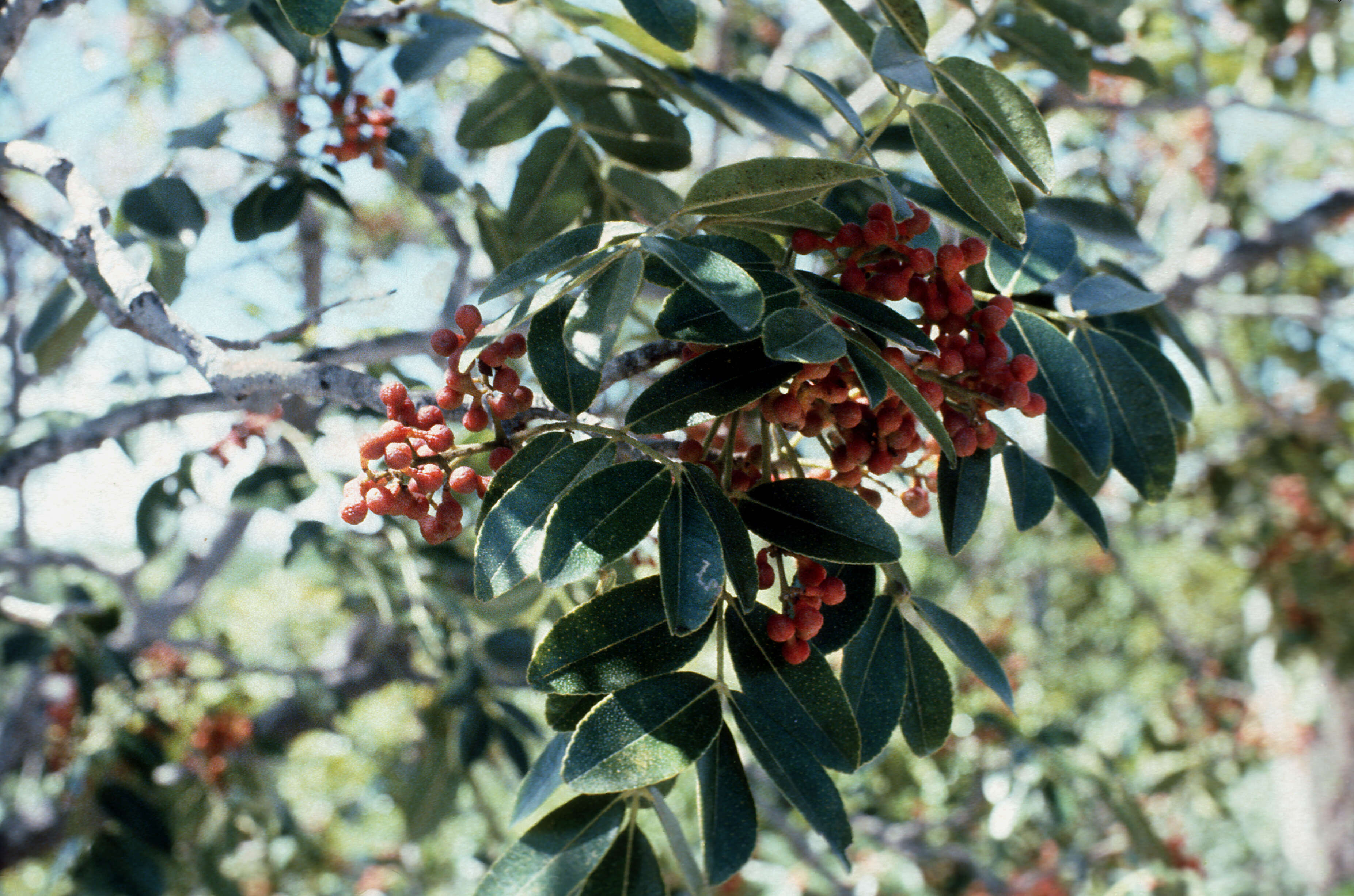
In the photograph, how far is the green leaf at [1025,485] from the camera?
952 mm

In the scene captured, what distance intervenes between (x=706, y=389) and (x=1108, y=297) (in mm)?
518

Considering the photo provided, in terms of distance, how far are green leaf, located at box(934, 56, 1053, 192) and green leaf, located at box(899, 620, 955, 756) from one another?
0.44 metres

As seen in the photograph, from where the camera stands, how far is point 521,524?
0.69 meters

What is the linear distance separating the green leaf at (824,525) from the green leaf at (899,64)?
329 millimetres

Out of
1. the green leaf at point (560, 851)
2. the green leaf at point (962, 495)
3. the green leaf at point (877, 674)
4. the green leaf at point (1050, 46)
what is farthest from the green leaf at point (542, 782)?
the green leaf at point (1050, 46)

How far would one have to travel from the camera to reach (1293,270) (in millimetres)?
4578

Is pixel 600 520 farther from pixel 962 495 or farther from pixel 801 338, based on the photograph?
pixel 962 495

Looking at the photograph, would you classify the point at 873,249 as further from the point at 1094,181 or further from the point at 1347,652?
the point at 1347,652

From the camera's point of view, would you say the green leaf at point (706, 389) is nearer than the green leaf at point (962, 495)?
Yes

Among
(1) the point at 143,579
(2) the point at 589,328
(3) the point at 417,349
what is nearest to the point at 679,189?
(3) the point at 417,349

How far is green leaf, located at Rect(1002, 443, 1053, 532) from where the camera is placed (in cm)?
95

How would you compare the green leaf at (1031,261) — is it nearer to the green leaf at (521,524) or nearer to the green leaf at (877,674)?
the green leaf at (877,674)

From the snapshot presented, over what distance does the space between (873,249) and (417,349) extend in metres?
0.66

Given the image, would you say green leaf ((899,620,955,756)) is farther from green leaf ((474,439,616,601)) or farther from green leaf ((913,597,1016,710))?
green leaf ((474,439,616,601))
